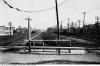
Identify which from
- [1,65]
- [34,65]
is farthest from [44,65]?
[1,65]

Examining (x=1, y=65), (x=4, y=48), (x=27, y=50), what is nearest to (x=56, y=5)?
(x=27, y=50)

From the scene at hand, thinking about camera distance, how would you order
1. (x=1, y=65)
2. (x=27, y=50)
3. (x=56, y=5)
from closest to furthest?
(x=1, y=65) → (x=27, y=50) → (x=56, y=5)

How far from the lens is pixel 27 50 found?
1045 centimetres

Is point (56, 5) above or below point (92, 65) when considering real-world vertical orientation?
above

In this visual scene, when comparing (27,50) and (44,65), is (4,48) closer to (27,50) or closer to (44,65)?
(27,50)

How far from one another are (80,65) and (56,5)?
707cm

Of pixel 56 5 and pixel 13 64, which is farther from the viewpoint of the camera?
pixel 56 5

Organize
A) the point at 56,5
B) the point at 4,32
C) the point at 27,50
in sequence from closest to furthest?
1. the point at 27,50
2. the point at 56,5
3. the point at 4,32

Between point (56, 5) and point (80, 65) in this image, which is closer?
point (80, 65)

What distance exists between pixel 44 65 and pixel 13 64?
1835 mm

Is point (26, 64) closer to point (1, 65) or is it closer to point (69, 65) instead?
point (1, 65)

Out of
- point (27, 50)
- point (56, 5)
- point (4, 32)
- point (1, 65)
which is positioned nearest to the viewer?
point (1, 65)

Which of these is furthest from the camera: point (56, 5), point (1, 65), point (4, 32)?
point (4, 32)

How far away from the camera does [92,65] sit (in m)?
6.42
